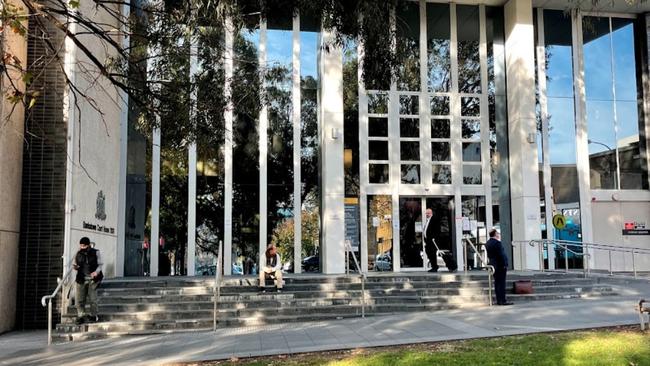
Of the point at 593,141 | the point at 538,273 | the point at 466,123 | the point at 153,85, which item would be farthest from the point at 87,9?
the point at 593,141

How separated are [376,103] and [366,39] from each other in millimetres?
9037

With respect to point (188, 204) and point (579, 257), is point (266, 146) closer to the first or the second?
point (188, 204)

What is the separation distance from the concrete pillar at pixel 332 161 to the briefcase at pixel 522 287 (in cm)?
502

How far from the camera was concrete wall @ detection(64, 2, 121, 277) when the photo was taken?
12.2 metres

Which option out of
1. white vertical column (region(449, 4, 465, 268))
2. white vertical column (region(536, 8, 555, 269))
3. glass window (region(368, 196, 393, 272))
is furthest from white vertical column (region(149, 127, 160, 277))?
white vertical column (region(536, 8, 555, 269))

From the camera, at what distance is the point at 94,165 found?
13.6 metres

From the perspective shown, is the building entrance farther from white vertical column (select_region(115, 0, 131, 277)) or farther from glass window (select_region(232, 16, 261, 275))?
white vertical column (select_region(115, 0, 131, 277))

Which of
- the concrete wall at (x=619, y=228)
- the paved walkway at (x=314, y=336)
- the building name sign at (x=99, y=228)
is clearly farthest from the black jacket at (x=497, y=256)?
the building name sign at (x=99, y=228)

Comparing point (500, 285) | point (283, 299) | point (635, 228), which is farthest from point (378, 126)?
point (635, 228)

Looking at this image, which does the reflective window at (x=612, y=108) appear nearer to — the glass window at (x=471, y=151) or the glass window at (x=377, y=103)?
the glass window at (x=471, y=151)

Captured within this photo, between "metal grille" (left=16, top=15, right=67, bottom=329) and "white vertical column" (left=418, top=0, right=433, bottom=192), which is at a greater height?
"white vertical column" (left=418, top=0, right=433, bottom=192)

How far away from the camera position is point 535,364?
22.2 ft

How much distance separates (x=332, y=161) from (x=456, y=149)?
404 centimetres

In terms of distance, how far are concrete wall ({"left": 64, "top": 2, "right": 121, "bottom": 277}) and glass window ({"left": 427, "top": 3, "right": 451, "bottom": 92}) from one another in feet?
31.5
